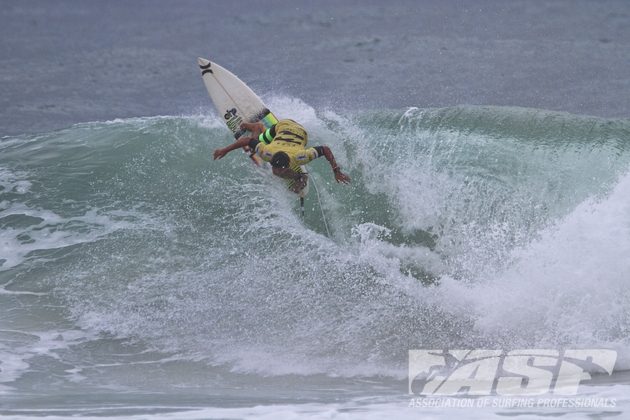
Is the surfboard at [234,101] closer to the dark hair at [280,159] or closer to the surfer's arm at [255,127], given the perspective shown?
the surfer's arm at [255,127]

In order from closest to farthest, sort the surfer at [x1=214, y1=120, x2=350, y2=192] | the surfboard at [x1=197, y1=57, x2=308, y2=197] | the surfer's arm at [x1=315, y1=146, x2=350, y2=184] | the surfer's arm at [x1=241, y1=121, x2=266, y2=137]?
the surfer's arm at [x1=315, y1=146, x2=350, y2=184], the surfer at [x1=214, y1=120, x2=350, y2=192], the surfer's arm at [x1=241, y1=121, x2=266, y2=137], the surfboard at [x1=197, y1=57, x2=308, y2=197]

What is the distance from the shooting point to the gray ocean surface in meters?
6.43

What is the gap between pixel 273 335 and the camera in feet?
23.3

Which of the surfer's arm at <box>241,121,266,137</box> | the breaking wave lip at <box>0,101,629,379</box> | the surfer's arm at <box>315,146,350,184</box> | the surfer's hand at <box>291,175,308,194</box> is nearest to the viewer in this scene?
the breaking wave lip at <box>0,101,629,379</box>

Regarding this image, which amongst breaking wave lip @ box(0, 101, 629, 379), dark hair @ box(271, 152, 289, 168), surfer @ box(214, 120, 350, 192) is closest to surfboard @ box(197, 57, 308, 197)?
breaking wave lip @ box(0, 101, 629, 379)

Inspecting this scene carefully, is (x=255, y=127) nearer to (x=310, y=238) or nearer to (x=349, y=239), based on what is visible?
(x=310, y=238)

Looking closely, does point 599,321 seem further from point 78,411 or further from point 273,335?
point 78,411

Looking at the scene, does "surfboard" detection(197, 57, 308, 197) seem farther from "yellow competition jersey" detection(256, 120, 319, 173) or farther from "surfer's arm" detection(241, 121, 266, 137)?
"yellow competition jersey" detection(256, 120, 319, 173)

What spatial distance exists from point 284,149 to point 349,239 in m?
1.19

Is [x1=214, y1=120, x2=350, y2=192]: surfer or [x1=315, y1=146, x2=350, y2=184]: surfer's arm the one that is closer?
[x1=315, y1=146, x2=350, y2=184]: surfer's arm

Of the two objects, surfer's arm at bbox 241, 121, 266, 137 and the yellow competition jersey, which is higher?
surfer's arm at bbox 241, 121, 266, 137

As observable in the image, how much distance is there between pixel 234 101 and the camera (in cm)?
990

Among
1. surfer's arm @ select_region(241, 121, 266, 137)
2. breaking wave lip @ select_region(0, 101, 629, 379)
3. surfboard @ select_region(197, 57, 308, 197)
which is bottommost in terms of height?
breaking wave lip @ select_region(0, 101, 629, 379)

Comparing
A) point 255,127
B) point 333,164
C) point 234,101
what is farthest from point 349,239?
point 234,101
